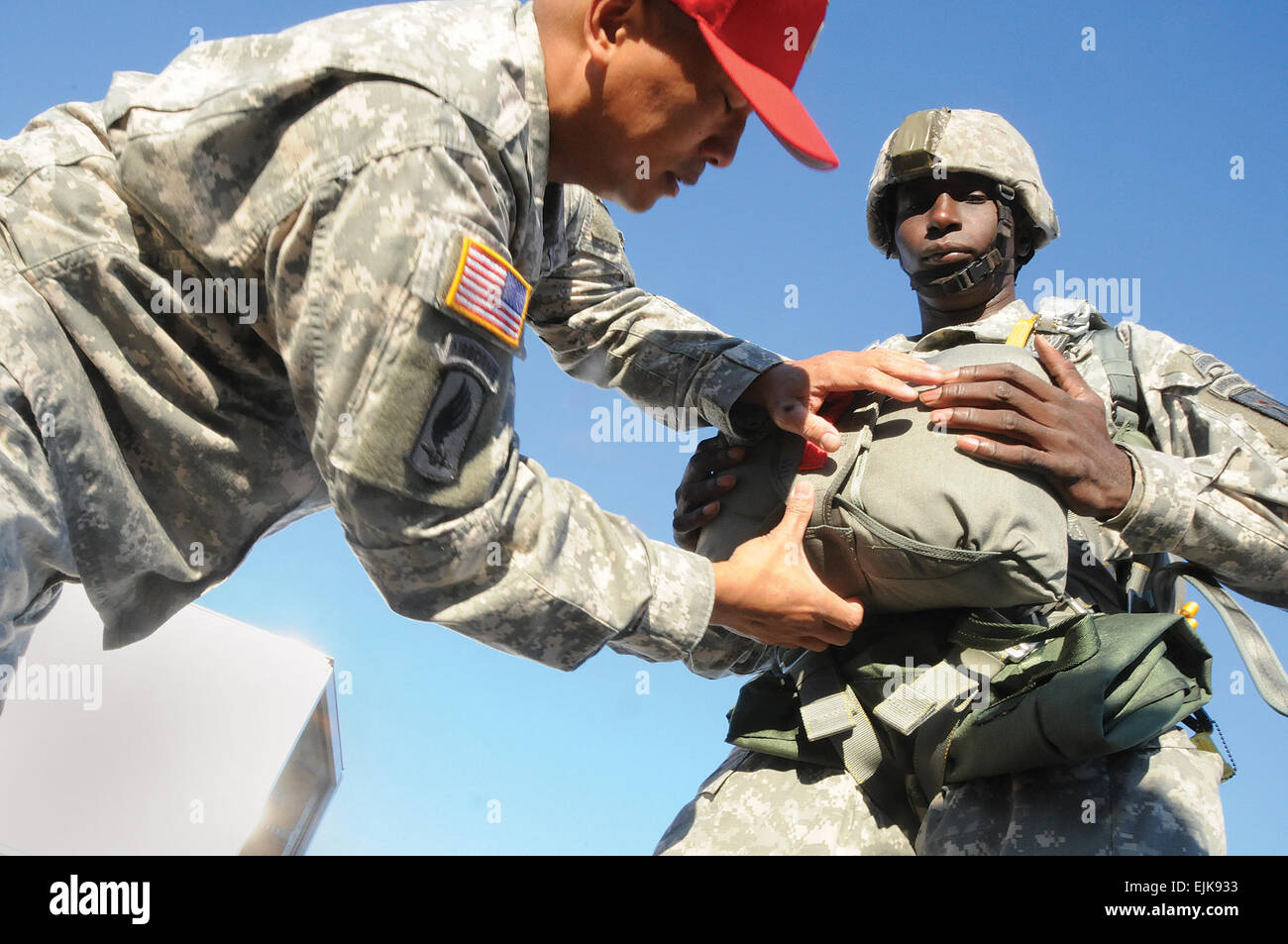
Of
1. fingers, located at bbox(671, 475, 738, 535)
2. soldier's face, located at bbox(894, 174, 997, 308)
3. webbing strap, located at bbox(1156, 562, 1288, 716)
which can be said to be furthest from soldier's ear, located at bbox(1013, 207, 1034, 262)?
fingers, located at bbox(671, 475, 738, 535)

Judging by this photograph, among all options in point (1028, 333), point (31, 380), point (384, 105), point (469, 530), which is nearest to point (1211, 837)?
point (1028, 333)

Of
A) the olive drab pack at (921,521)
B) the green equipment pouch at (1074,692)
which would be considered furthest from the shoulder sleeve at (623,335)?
the green equipment pouch at (1074,692)

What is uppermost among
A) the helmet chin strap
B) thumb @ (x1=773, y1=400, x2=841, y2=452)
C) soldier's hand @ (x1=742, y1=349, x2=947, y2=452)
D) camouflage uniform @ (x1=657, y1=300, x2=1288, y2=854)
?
the helmet chin strap

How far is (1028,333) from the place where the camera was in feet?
11.7

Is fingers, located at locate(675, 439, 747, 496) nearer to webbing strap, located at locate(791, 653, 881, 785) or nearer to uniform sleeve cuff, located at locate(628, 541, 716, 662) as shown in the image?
webbing strap, located at locate(791, 653, 881, 785)

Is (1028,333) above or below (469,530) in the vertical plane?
above

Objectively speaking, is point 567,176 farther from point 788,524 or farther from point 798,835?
point 798,835

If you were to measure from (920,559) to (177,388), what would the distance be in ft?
5.75

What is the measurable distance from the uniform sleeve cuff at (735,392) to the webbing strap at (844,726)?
0.76 m

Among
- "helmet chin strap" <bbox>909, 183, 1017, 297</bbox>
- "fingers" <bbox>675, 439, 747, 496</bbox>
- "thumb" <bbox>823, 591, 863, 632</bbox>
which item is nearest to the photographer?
"thumb" <bbox>823, 591, 863, 632</bbox>

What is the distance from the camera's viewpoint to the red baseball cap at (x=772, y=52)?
2391 millimetres

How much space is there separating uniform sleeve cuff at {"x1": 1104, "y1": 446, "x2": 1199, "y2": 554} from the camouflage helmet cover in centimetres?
118

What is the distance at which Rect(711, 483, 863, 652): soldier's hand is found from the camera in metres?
2.64

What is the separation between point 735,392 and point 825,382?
0.93 feet
